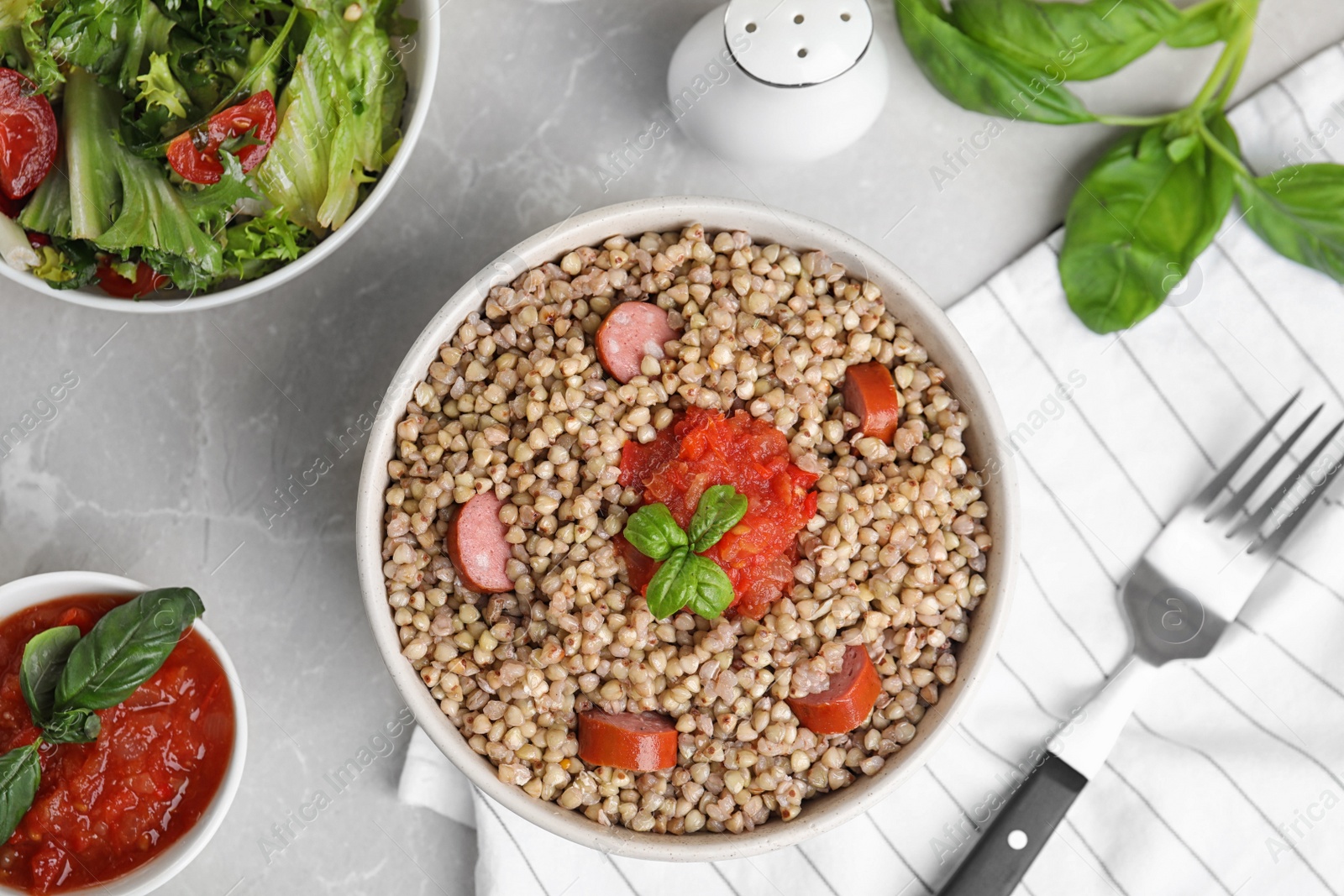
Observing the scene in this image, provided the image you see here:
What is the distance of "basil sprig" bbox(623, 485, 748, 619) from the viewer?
1.70m

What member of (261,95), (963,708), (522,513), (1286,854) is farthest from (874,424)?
(1286,854)

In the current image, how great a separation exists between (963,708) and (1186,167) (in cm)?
115

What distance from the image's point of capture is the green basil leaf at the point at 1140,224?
2146 mm

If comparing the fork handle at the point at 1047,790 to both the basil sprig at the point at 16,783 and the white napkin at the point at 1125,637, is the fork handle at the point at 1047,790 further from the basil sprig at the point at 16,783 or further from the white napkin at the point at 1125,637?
the basil sprig at the point at 16,783

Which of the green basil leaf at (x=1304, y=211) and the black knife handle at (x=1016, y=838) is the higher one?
the green basil leaf at (x=1304, y=211)

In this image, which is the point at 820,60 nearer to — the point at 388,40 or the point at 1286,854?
the point at 388,40

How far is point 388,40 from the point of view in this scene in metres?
1.94

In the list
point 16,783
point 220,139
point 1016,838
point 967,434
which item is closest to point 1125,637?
point 1016,838

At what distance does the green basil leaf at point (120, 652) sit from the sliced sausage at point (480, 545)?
1.42 ft

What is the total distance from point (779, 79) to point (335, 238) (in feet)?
2.58

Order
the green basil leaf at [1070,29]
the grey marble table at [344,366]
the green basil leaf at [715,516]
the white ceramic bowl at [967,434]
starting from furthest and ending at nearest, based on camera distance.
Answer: the grey marble table at [344,366], the green basil leaf at [1070,29], the white ceramic bowl at [967,434], the green basil leaf at [715,516]

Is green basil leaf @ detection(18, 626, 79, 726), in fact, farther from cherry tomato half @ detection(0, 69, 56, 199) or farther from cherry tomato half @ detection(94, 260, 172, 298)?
cherry tomato half @ detection(0, 69, 56, 199)

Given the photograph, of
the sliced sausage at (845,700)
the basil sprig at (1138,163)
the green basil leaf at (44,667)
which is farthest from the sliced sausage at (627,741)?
the basil sprig at (1138,163)

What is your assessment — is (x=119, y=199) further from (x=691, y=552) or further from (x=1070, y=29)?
(x=1070, y=29)
